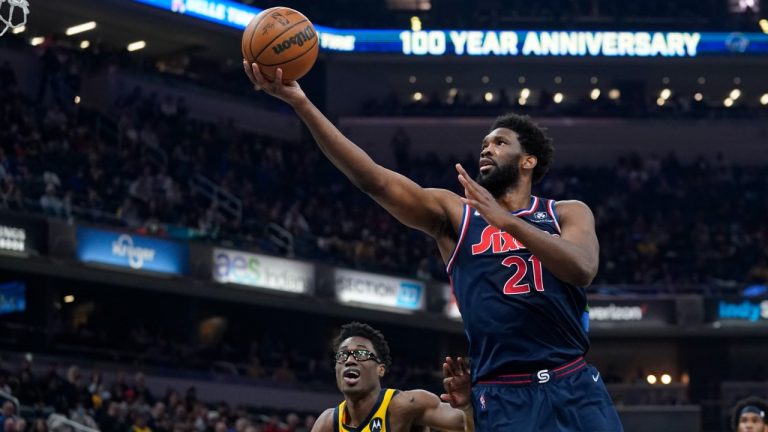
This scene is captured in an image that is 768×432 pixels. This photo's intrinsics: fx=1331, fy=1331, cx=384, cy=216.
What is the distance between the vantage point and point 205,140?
116ft

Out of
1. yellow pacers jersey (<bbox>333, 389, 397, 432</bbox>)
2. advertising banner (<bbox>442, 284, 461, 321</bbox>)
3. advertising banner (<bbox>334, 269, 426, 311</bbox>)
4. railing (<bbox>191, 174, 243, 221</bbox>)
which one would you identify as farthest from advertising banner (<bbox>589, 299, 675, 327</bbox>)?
yellow pacers jersey (<bbox>333, 389, 397, 432</bbox>)

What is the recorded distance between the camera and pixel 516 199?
18.8 feet

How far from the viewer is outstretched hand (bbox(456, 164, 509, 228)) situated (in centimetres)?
512

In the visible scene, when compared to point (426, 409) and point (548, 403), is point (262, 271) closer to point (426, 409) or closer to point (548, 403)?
point (426, 409)

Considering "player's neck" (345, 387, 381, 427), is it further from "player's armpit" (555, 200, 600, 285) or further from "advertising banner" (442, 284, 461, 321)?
"advertising banner" (442, 284, 461, 321)

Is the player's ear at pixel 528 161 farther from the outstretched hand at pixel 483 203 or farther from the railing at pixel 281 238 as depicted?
the railing at pixel 281 238

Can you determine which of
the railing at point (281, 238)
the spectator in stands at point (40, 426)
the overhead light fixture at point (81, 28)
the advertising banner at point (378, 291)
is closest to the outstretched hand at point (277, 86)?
the spectator in stands at point (40, 426)

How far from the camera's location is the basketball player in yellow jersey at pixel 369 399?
8.26m

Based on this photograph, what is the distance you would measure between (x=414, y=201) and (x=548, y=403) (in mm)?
1008

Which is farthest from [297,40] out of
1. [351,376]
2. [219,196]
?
[219,196]

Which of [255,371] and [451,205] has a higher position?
[255,371]

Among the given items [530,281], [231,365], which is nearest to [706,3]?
[231,365]

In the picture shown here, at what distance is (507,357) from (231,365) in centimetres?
2478

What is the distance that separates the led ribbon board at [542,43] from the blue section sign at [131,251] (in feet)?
49.9
